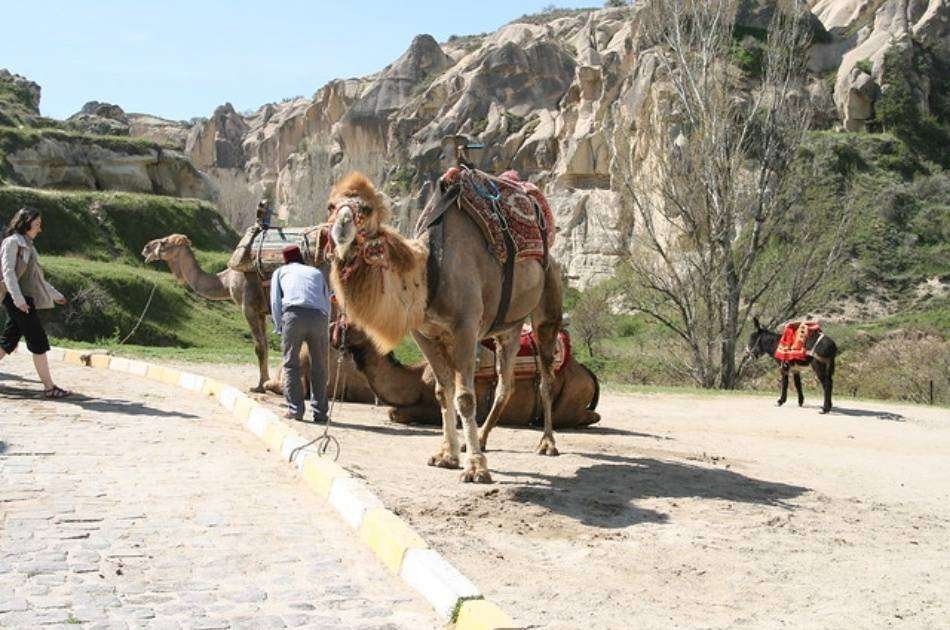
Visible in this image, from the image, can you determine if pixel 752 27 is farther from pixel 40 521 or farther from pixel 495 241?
pixel 40 521

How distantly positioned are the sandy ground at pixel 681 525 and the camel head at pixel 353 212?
1.83 m

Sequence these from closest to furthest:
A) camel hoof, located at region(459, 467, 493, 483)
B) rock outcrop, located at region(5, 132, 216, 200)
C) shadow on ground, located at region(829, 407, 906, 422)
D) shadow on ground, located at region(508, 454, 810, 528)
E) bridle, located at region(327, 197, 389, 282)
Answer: shadow on ground, located at region(508, 454, 810, 528) < bridle, located at region(327, 197, 389, 282) < camel hoof, located at region(459, 467, 493, 483) < shadow on ground, located at region(829, 407, 906, 422) < rock outcrop, located at region(5, 132, 216, 200)

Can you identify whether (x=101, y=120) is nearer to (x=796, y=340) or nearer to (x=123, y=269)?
(x=123, y=269)

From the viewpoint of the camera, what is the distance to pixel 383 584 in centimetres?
501

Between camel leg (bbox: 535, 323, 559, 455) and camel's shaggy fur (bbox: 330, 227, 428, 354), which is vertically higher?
camel's shaggy fur (bbox: 330, 227, 428, 354)

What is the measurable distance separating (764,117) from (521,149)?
155 feet

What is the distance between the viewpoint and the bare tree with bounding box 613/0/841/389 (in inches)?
1049

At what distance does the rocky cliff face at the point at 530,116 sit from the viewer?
5059 cm

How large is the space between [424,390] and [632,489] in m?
3.98

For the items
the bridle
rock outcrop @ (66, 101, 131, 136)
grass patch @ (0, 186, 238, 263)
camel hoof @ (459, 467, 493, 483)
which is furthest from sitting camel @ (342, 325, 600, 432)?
rock outcrop @ (66, 101, 131, 136)

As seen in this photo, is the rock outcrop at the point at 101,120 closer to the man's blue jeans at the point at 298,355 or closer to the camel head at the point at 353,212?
the man's blue jeans at the point at 298,355

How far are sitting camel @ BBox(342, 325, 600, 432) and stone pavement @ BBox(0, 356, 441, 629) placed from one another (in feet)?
6.95

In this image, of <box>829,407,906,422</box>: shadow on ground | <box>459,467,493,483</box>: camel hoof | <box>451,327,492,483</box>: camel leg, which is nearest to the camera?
<box>459,467,493,483</box>: camel hoof

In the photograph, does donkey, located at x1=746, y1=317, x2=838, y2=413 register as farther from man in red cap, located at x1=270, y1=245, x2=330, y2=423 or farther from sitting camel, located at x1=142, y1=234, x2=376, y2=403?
man in red cap, located at x1=270, y1=245, x2=330, y2=423
